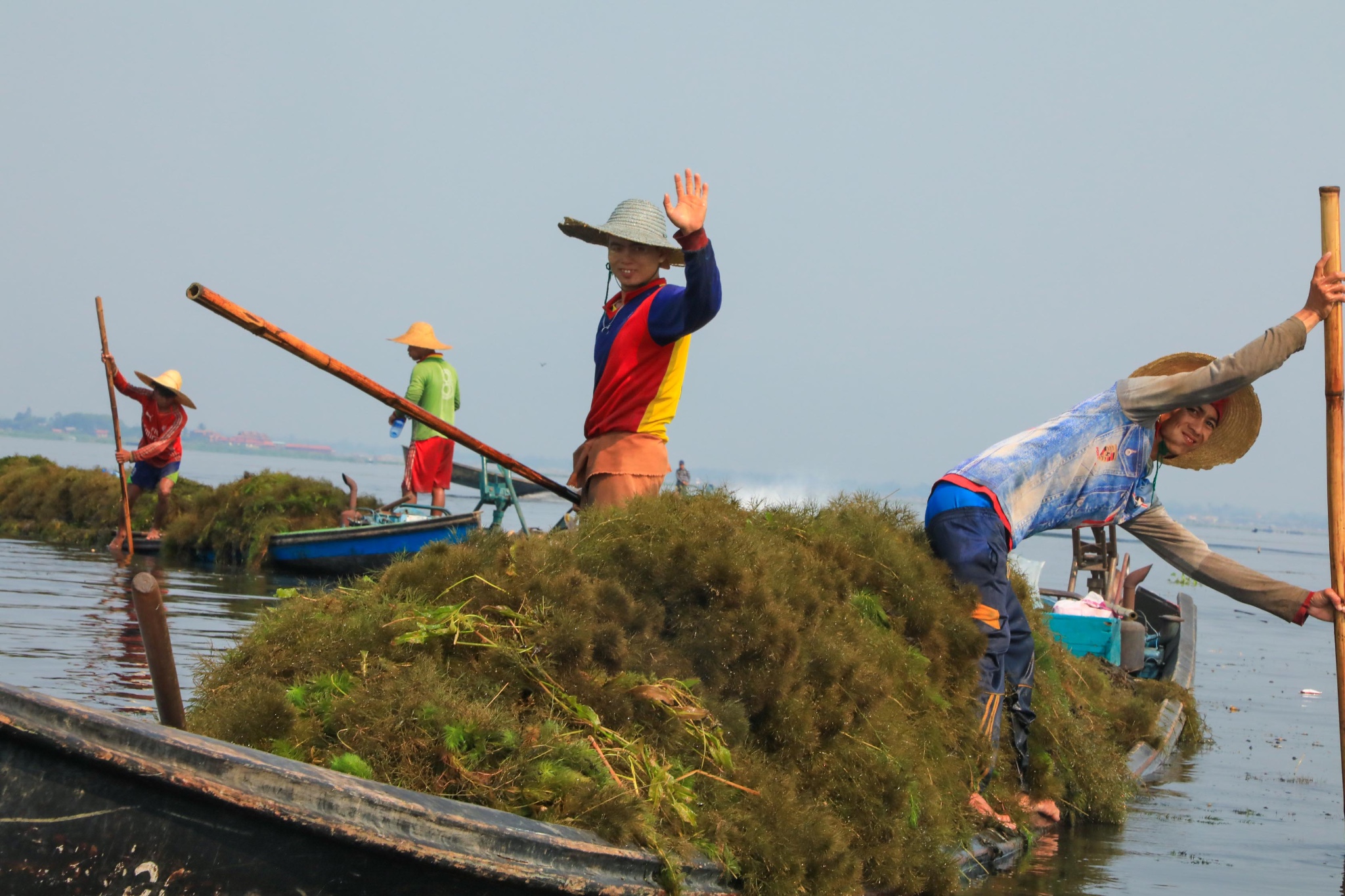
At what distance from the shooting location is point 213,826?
2830 millimetres

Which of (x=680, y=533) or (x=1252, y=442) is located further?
(x=1252, y=442)

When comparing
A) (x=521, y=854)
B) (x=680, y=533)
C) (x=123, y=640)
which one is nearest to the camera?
(x=521, y=854)

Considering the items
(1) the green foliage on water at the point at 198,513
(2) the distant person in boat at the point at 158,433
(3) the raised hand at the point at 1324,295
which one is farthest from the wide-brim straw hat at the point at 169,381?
(3) the raised hand at the point at 1324,295

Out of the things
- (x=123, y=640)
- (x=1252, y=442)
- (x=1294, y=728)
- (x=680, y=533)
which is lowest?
(x=1294, y=728)

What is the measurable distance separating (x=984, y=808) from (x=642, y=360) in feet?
7.36

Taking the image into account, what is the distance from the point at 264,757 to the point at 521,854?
2.13ft

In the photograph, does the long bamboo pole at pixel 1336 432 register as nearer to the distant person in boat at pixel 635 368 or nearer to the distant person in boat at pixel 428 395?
the distant person in boat at pixel 635 368

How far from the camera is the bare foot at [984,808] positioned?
5.04 meters

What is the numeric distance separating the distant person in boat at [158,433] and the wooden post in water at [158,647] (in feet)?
36.7

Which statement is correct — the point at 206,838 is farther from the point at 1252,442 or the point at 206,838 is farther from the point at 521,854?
the point at 1252,442

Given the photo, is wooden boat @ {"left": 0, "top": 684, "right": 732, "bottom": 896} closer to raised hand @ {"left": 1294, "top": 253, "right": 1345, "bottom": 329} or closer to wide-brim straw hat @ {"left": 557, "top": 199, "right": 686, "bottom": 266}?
wide-brim straw hat @ {"left": 557, "top": 199, "right": 686, "bottom": 266}

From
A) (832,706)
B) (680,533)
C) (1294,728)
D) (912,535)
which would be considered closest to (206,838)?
(680,533)

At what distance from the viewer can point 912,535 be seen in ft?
18.6

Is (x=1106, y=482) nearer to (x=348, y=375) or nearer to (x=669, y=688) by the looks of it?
(x=669, y=688)
